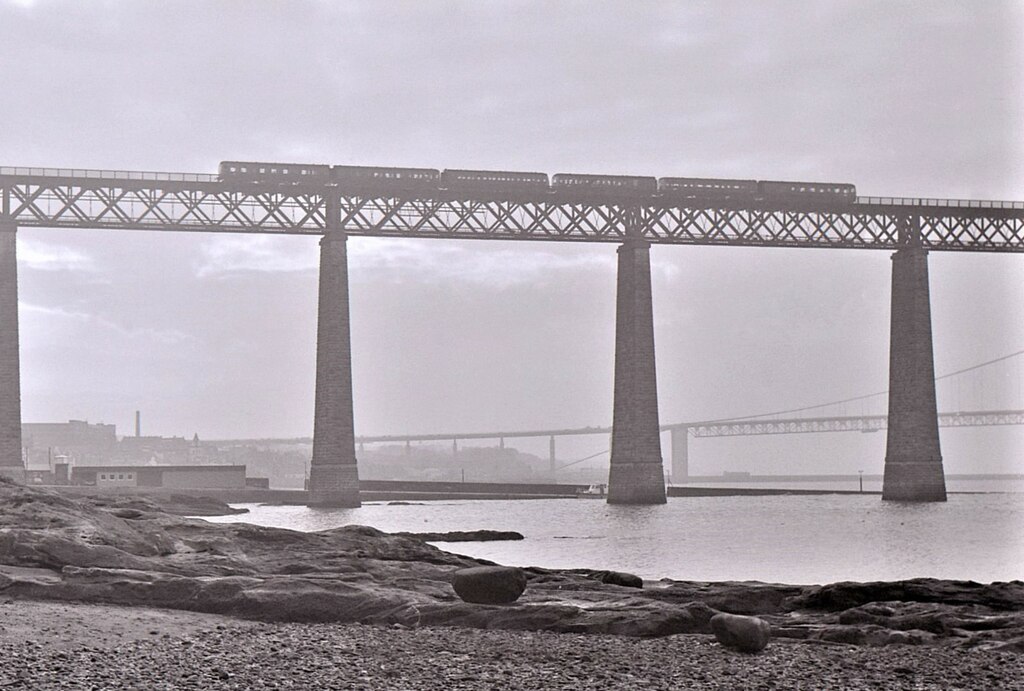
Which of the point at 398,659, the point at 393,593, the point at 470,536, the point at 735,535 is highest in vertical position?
the point at 393,593

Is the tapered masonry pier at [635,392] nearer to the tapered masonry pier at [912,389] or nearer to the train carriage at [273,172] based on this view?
the tapered masonry pier at [912,389]

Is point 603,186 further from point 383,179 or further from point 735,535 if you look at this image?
point 735,535

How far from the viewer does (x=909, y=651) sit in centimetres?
1809

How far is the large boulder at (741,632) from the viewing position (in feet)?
57.6

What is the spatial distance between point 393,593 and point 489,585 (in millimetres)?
1649

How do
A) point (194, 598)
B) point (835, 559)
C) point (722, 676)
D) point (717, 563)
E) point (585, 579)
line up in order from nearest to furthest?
point (722, 676)
point (194, 598)
point (585, 579)
point (717, 563)
point (835, 559)

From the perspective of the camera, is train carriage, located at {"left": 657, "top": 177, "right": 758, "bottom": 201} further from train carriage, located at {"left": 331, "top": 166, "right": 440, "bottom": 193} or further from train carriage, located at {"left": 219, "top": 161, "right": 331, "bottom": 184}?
train carriage, located at {"left": 219, "top": 161, "right": 331, "bottom": 184}

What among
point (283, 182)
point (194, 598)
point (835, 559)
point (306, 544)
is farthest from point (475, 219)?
point (194, 598)

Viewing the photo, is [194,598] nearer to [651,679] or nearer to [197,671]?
[197,671]

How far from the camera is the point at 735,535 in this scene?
54.5 m

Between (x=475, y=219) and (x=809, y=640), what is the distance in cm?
5694

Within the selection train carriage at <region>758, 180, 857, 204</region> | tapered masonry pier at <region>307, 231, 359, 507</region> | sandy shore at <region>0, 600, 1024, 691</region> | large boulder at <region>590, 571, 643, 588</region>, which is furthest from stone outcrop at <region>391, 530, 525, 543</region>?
train carriage at <region>758, 180, 857, 204</region>

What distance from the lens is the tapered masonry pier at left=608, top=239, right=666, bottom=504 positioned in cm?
7281

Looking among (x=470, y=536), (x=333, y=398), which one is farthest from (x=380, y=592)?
(x=333, y=398)
